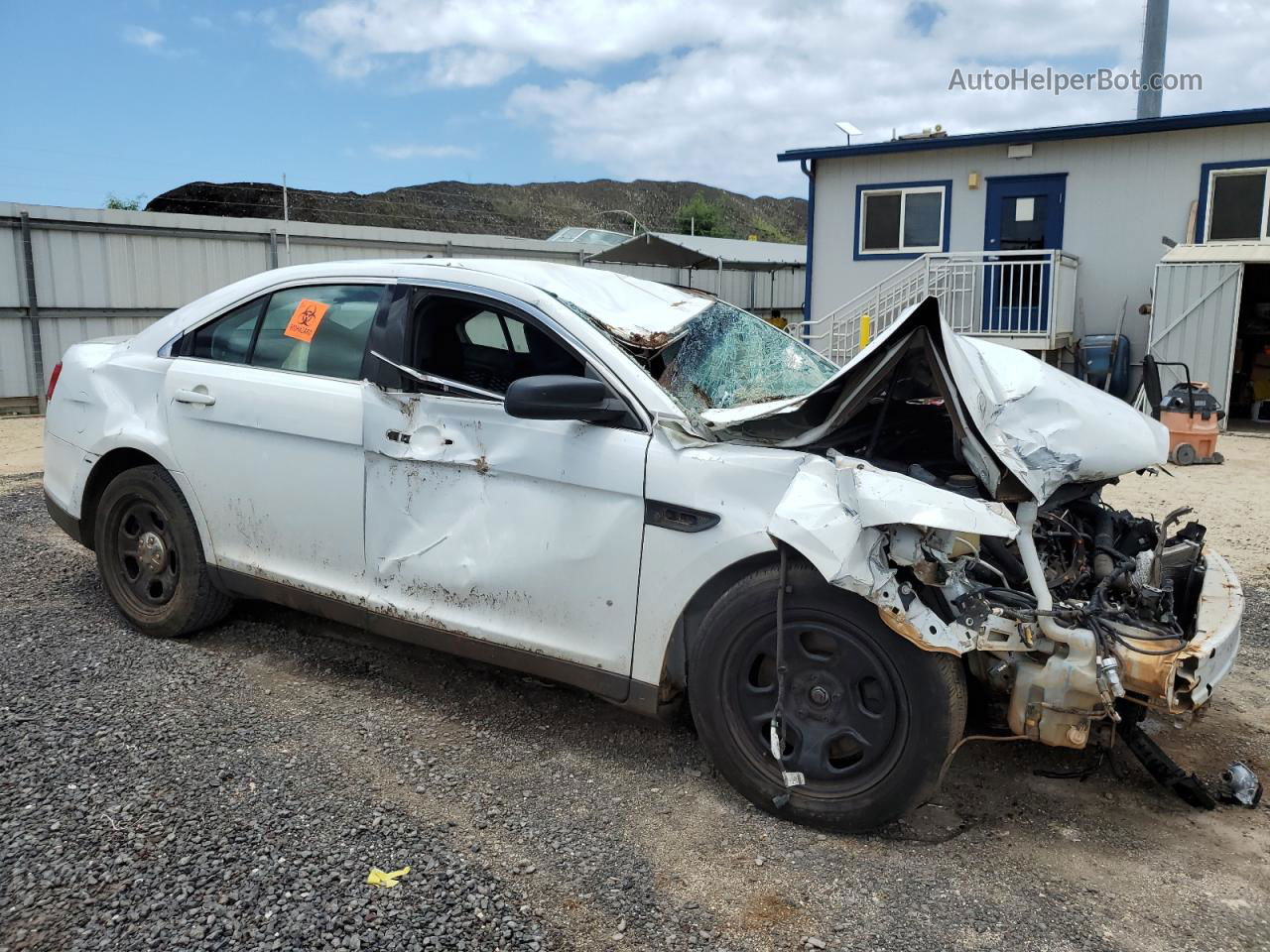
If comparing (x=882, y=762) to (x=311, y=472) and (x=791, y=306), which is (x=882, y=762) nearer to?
(x=311, y=472)

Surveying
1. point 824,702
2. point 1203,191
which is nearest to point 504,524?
point 824,702

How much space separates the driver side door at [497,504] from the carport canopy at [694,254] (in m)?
14.3

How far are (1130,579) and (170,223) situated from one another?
13.8 m

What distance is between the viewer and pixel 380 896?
259 cm

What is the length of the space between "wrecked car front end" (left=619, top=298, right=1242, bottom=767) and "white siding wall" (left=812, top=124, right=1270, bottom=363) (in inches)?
483

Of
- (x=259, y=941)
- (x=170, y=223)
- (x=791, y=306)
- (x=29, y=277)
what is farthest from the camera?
(x=791, y=306)

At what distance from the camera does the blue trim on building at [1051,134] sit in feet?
42.9

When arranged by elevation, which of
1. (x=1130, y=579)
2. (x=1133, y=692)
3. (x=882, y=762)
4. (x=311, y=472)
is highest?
(x=311, y=472)

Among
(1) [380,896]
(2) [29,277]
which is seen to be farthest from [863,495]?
(2) [29,277]

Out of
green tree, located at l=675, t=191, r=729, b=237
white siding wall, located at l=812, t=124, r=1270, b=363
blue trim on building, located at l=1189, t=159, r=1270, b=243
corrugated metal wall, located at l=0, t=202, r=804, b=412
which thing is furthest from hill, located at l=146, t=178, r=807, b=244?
blue trim on building, located at l=1189, t=159, r=1270, b=243

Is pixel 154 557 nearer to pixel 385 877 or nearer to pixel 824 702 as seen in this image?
pixel 385 877

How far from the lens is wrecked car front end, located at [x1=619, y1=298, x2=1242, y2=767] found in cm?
267

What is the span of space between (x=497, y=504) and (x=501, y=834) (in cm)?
106

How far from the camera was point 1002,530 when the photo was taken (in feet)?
8.69
